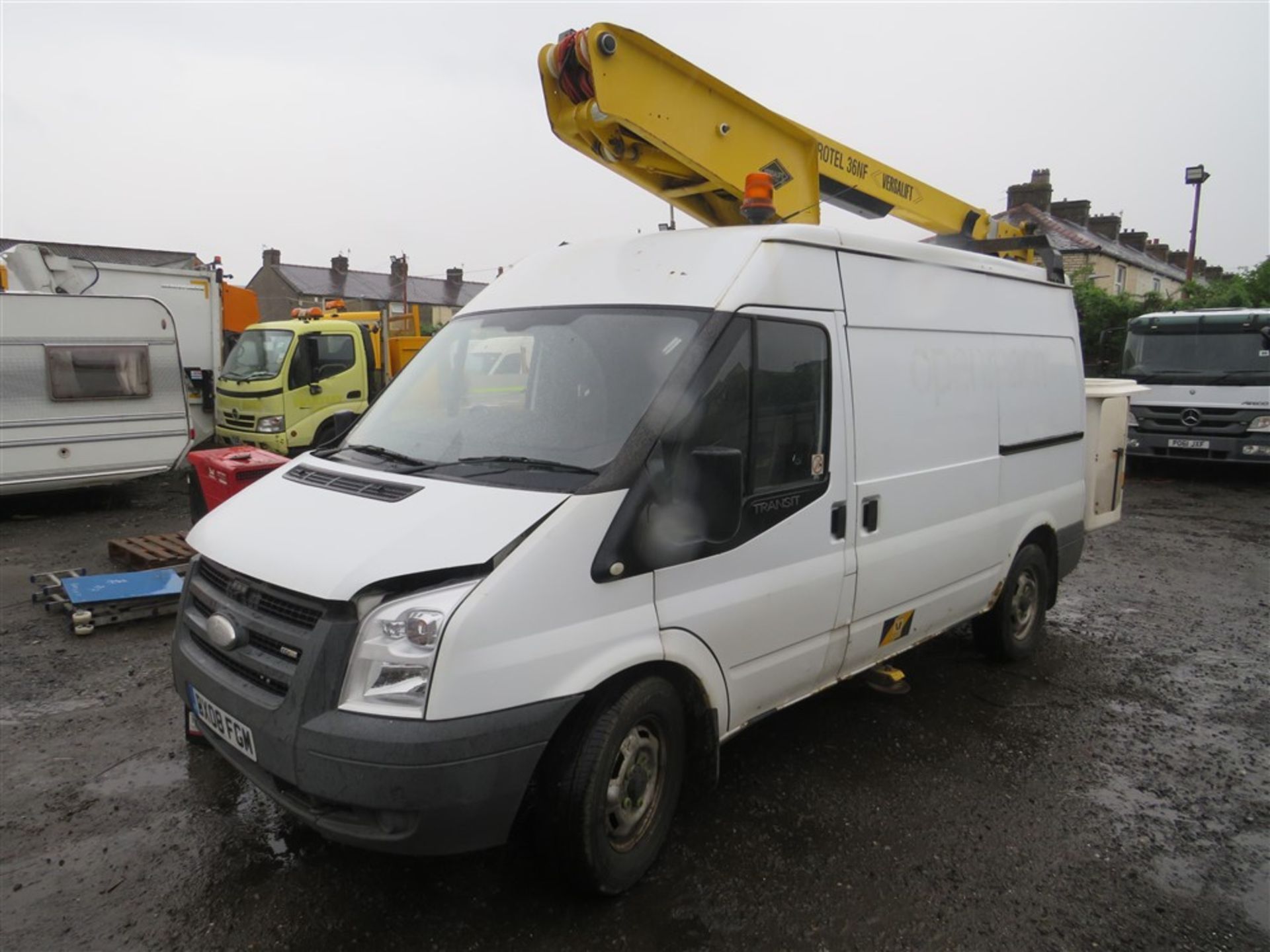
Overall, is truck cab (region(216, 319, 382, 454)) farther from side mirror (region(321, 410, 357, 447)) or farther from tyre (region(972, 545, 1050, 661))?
tyre (region(972, 545, 1050, 661))

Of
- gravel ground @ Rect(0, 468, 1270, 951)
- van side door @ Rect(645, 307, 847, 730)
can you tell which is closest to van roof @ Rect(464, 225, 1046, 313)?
van side door @ Rect(645, 307, 847, 730)

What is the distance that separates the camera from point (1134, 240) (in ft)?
125

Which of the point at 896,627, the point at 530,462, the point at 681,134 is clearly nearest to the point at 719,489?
the point at 530,462

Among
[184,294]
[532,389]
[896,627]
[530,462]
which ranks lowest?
[896,627]

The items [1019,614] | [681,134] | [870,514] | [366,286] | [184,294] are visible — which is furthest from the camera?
[366,286]

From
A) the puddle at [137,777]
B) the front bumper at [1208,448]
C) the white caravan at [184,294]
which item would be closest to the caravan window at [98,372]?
the white caravan at [184,294]

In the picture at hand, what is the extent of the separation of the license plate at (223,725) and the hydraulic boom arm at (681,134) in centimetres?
315

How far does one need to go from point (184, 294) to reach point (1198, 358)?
48.6 ft

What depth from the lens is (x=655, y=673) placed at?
2.98 meters

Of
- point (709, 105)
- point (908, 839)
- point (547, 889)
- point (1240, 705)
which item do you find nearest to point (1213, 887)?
point (908, 839)

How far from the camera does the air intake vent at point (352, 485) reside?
298cm

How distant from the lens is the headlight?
2.48 metres

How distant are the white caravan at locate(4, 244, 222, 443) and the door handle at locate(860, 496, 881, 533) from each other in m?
9.59

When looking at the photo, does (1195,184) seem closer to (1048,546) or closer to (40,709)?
(1048,546)
